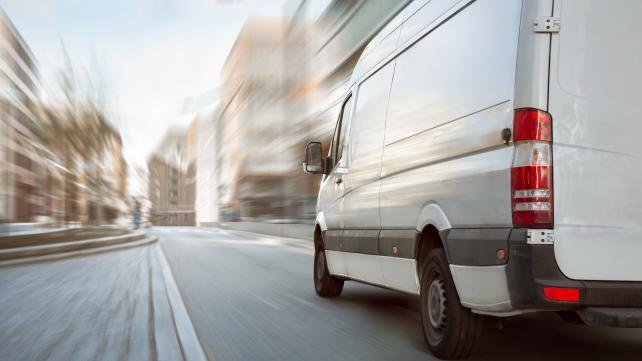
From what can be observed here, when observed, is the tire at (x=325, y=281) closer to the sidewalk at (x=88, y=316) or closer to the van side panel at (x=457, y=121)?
the sidewalk at (x=88, y=316)

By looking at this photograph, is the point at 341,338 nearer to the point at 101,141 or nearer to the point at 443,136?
the point at 443,136

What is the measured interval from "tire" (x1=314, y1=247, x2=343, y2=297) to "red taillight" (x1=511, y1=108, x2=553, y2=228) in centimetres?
430

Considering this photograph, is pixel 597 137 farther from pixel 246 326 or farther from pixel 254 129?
pixel 254 129

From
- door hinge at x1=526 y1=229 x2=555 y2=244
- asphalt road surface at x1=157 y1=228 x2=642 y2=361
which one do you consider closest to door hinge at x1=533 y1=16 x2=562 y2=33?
door hinge at x1=526 y1=229 x2=555 y2=244

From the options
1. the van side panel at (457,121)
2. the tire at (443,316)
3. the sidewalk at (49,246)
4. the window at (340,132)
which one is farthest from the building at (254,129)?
the tire at (443,316)

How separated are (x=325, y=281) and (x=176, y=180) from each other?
150 m

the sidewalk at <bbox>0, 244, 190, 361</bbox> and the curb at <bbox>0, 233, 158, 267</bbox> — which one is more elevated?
the sidewalk at <bbox>0, 244, 190, 361</bbox>

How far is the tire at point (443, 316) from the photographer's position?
450cm

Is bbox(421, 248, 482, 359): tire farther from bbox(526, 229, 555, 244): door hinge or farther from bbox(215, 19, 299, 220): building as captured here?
bbox(215, 19, 299, 220): building

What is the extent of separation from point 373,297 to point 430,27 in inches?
155

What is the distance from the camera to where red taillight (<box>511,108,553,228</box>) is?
3.71 m

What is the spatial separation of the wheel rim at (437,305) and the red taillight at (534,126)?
124 cm

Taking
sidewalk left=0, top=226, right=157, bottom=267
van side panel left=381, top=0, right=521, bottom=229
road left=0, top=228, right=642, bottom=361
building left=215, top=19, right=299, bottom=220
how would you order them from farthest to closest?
building left=215, top=19, right=299, bottom=220 < sidewalk left=0, top=226, right=157, bottom=267 < road left=0, top=228, right=642, bottom=361 < van side panel left=381, top=0, right=521, bottom=229

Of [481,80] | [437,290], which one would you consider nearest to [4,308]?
[437,290]
